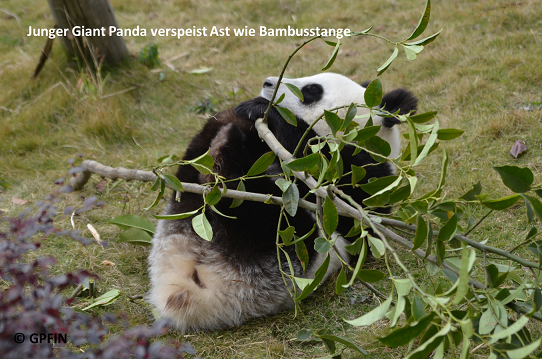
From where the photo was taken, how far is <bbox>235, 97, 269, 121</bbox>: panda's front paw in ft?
8.50

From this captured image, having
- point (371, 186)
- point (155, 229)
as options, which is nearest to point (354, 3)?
point (155, 229)

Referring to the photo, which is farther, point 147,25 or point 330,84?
point 147,25

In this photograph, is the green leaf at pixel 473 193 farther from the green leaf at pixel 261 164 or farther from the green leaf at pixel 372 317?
the green leaf at pixel 261 164

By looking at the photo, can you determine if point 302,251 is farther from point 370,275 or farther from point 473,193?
point 473,193

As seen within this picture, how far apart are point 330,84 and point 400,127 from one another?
1.03 m

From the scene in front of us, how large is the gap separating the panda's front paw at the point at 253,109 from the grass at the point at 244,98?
2.14ft

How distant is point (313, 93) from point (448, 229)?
5.76 ft

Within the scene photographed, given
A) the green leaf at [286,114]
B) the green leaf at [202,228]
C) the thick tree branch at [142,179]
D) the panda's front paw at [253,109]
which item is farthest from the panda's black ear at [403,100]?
the green leaf at [202,228]

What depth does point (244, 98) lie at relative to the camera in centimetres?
418

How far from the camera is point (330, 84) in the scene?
2.88 metres

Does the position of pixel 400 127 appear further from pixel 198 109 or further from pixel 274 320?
pixel 274 320

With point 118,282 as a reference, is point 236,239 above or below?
above

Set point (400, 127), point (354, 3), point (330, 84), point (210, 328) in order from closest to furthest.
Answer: point (210, 328), point (330, 84), point (400, 127), point (354, 3)

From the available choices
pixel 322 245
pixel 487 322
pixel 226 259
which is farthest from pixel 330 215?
pixel 226 259
